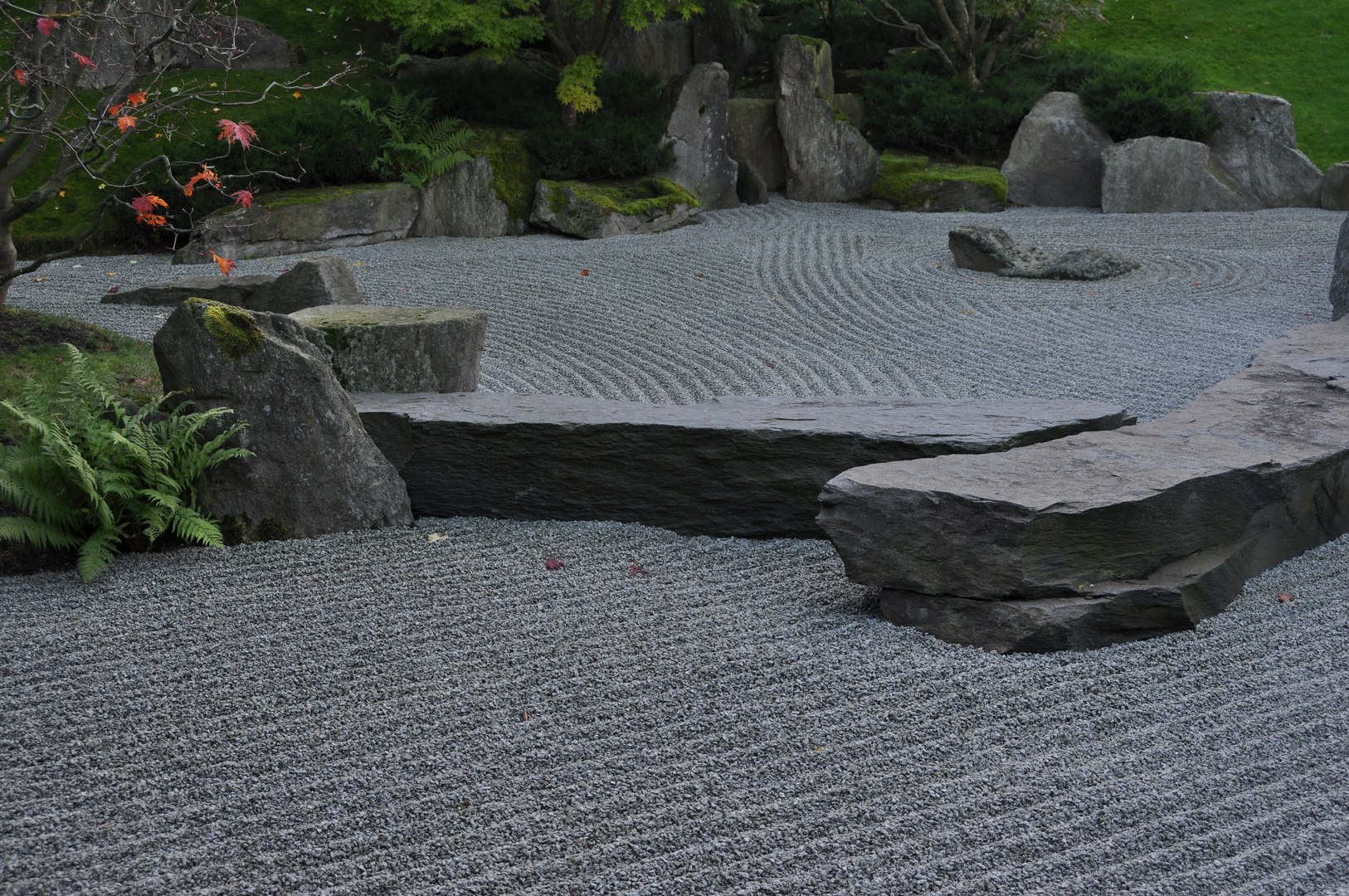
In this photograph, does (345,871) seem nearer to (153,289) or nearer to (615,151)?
(153,289)

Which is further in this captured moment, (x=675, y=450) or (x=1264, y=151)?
(x=1264, y=151)

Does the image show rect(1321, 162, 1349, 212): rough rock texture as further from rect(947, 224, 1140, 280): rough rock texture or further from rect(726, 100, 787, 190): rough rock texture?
rect(726, 100, 787, 190): rough rock texture

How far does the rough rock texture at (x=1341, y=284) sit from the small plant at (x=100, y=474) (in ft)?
23.0

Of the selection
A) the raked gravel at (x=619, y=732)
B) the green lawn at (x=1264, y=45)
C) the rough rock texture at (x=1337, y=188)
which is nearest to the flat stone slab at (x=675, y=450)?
the raked gravel at (x=619, y=732)

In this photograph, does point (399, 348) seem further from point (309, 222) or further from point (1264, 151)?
point (1264, 151)

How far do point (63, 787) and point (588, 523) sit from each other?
207cm

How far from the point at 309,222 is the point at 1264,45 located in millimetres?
15451

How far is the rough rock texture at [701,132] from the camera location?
1273 cm

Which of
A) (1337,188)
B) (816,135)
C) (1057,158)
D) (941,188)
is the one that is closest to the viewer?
(1337,188)

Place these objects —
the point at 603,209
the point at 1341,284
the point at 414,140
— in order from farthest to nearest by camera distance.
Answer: the point at 603,209 < the point at 414,140 < the point at 1341,284

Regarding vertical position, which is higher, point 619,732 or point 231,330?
point 231,330

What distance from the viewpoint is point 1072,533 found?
298 centimetres

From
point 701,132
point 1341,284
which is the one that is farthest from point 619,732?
point 701,132

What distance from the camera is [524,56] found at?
521 inches
